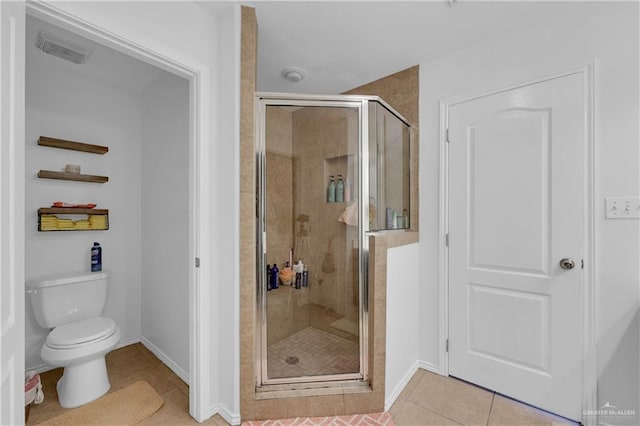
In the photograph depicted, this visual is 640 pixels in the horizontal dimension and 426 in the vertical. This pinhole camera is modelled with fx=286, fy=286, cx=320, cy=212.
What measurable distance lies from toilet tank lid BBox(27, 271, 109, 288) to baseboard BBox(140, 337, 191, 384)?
28.8 inches

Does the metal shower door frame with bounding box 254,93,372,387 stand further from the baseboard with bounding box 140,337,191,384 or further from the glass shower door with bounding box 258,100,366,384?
the baseboard with bounding box 140,337,191,384

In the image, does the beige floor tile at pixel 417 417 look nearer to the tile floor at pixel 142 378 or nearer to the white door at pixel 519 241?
the white door at pixel 519 241

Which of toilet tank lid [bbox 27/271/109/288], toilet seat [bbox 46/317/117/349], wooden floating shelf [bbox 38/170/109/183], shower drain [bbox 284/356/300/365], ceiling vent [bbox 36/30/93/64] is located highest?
ceiling vent [bbox 36/30/93/64]

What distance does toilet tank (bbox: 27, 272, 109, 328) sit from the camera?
6.51ft

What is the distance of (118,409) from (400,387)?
1772mm

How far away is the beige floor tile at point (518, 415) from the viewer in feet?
5.40

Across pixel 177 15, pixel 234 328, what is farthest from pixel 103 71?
pixel 234 328

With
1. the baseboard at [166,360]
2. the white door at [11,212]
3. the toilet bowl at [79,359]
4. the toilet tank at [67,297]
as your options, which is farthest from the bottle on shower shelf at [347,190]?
the toilet tank at [67,297]

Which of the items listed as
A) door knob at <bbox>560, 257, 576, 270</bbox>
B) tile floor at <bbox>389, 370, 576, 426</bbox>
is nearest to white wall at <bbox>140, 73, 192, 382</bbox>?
tile floor at <bbox>389, 370, 576, 426</bbox>

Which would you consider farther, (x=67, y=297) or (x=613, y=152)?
(x=67, y=297)

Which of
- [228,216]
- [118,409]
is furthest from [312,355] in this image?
[118,409]

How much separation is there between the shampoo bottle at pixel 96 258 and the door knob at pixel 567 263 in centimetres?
331

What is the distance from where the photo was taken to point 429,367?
217 centimetres

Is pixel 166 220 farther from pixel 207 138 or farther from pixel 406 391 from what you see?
pixel 406 391
